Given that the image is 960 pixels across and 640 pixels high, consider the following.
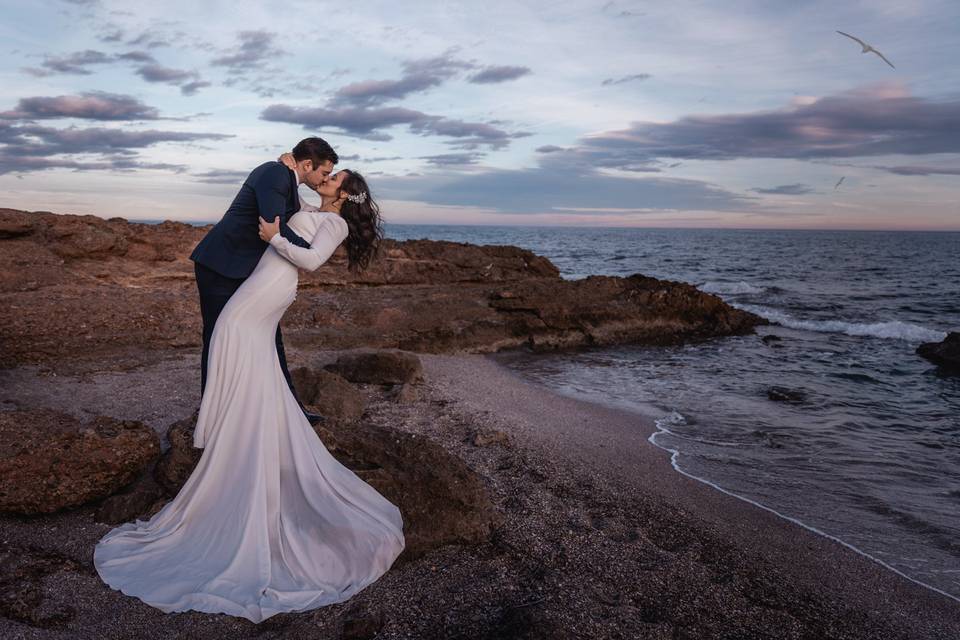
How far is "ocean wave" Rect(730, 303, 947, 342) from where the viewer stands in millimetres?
18094

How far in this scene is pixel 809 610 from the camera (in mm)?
3980

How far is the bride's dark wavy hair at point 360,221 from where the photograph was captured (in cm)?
465

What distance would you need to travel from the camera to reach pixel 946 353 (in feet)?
45.6

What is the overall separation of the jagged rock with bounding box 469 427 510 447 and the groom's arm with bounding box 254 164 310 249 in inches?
113

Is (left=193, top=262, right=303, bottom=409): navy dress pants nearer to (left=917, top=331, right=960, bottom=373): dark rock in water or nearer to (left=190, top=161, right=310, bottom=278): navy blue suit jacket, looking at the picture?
(left=190, top=161, right=310, bottom=278): navy blue suit jacket

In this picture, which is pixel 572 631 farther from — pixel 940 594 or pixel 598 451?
pixel 598 451

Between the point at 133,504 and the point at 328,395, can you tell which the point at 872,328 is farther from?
the point at 133,504

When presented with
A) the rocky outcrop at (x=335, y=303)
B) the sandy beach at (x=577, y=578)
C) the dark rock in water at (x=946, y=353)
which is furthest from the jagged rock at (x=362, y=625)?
the dark rock in water at (x=946, y=353)

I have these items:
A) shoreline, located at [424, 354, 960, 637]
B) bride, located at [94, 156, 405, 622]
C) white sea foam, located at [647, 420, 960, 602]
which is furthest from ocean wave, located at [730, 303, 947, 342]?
bride, located at [94, 156, 405, 622]

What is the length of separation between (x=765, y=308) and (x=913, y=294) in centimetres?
1105

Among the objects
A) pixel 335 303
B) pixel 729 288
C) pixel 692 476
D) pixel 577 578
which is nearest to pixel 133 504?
pixel 577 578

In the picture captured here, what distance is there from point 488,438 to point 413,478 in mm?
2078

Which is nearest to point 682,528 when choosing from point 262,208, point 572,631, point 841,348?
point 572,631

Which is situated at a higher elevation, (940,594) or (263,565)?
(263,565)
